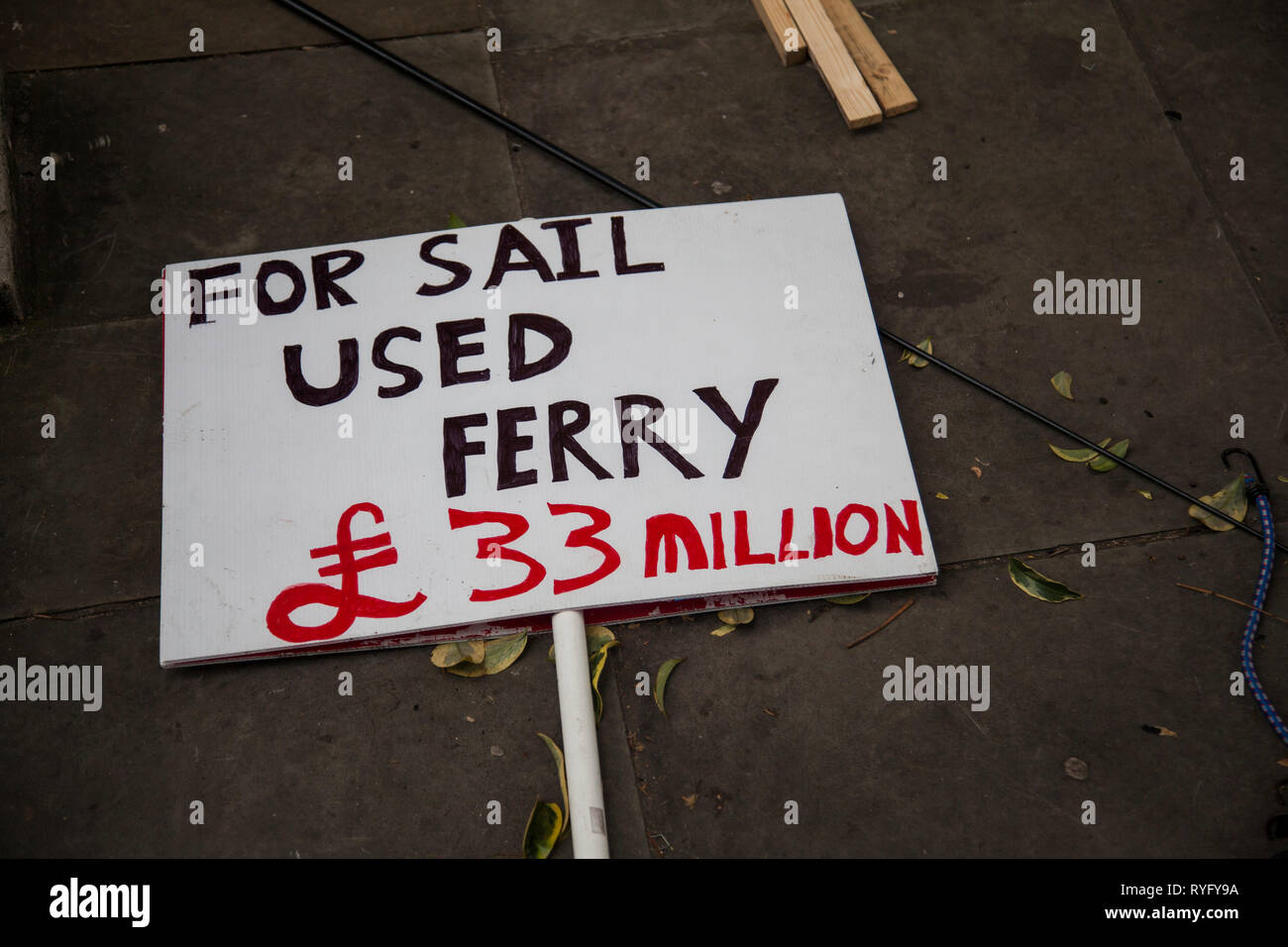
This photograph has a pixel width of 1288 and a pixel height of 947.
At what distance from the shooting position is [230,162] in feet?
8.60

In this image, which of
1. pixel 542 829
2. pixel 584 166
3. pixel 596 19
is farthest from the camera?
pixel 596 19

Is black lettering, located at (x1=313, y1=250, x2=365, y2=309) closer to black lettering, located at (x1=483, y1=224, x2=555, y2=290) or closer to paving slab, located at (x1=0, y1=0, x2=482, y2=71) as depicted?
black lettering, located at (x1=483, y1=224, x2=555, y2=290)

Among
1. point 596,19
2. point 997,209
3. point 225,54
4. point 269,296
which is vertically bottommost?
point 269,296

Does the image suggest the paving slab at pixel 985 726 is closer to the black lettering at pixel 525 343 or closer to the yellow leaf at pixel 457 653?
the yellow leaf at pixel 457 653

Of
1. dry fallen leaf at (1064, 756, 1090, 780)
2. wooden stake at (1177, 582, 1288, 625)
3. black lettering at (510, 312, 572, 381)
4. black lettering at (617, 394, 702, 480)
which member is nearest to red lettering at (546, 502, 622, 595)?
black lettering at (617, 394, 702, 480)

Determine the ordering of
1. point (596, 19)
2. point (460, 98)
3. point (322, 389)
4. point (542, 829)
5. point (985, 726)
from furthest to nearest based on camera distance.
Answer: point (596, 19), point (460, 98), point (322, 389), point (985, 726), point (542, 829)

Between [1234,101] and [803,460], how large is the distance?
1.78 meters

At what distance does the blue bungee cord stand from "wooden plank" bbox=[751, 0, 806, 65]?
1.51 metres

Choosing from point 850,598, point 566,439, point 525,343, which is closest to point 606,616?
point 566,439

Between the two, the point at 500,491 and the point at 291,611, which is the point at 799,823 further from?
the point at 291,611

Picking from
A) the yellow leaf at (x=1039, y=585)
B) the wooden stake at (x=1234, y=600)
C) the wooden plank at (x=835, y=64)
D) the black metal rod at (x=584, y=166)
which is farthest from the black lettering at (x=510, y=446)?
the wooden stake at (x=1234, y=600)

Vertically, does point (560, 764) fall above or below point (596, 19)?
below

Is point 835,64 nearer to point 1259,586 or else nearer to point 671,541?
point 671,541

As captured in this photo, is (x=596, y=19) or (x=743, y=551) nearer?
(x=743, y=551)
